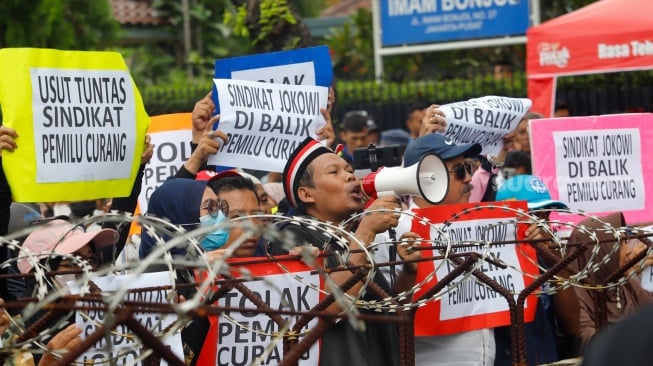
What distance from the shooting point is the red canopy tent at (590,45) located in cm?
1216

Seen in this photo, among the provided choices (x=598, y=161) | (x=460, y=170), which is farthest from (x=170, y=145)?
(x=598, y=161)

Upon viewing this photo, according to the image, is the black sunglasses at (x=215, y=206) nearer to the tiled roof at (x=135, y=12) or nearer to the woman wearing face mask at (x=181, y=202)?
the woman wearing face mask at (x=181, y=202)

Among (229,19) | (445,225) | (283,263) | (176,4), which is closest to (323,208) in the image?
(445,225)

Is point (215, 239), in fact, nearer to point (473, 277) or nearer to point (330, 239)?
point (330, 239)

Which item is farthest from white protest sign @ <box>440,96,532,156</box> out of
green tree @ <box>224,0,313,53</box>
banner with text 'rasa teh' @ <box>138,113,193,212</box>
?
green tree @ <box>224,0,313,53</box>

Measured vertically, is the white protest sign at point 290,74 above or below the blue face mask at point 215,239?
above

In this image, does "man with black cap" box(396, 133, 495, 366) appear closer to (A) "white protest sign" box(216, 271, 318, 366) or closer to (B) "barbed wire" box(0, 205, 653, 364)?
(B) "barbed wire" box(0, 205, 653, 364)

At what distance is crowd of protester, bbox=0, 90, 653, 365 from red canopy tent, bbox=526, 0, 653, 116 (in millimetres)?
5180

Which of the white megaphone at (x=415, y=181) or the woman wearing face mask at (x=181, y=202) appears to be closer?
the white megaphone at (x=415, y=181)

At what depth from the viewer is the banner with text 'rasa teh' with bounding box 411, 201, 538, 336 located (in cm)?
598

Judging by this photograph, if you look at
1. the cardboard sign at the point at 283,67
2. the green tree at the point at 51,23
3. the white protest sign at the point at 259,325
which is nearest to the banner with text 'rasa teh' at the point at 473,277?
the white protest sign at the point at 259,325

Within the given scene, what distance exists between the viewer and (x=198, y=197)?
6.38 meters

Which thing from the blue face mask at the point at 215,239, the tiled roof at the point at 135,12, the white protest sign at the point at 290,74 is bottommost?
the blue face mask at the point at 215,239

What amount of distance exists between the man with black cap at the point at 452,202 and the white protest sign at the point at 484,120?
417 millimetres
